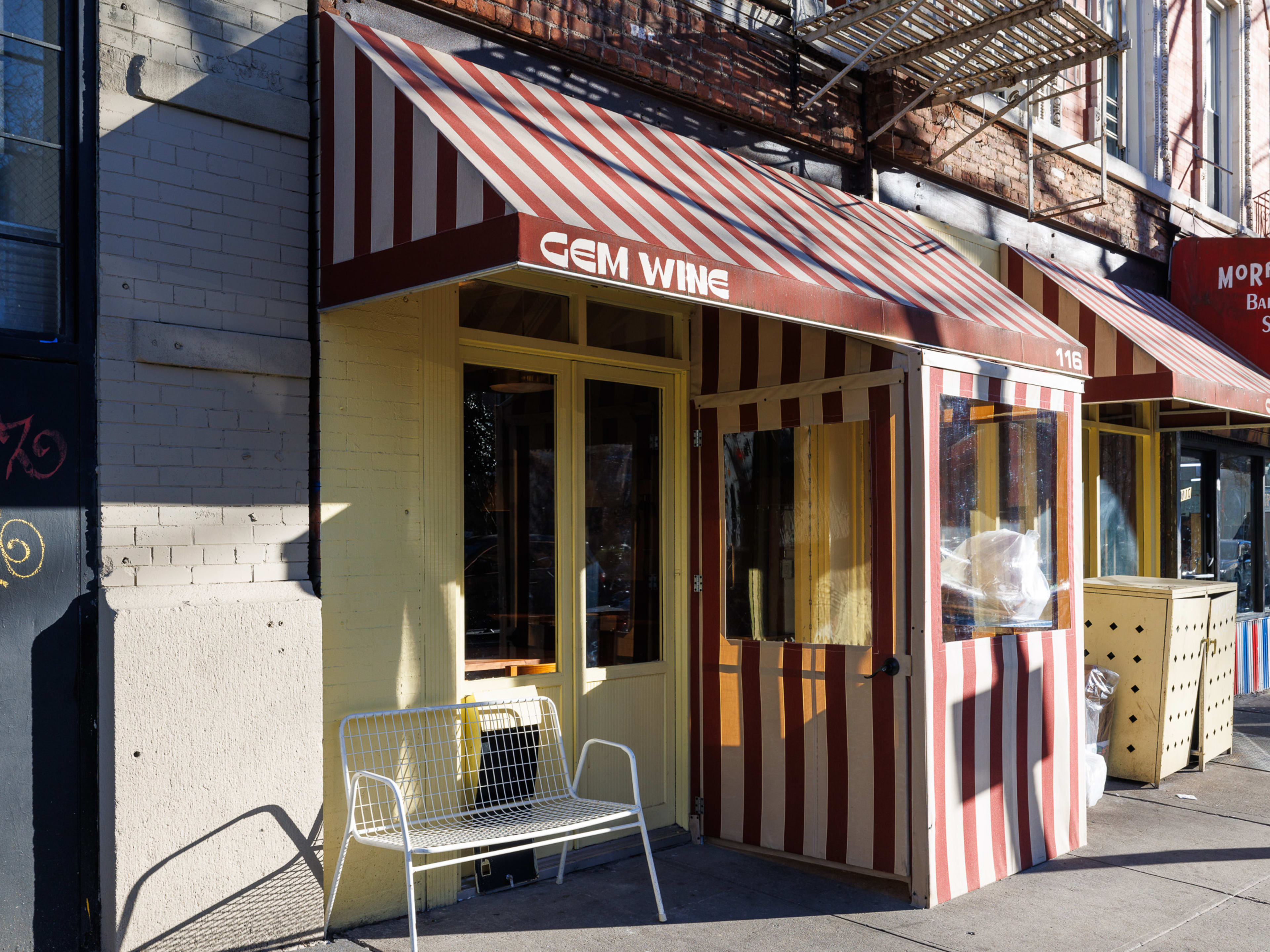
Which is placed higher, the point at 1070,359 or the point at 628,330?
the point at 628,330

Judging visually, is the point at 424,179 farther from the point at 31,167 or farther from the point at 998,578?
the point at 998,578

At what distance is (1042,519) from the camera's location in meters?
5.98

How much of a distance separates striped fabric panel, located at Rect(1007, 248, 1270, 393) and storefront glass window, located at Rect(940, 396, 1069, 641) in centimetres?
177

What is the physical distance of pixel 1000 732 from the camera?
5.42 meters

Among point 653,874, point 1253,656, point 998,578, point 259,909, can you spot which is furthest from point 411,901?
point 1253,656

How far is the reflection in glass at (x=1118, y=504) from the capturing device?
374 inches

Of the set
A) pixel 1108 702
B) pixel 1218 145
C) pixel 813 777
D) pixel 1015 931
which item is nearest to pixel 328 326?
pixel 813 777

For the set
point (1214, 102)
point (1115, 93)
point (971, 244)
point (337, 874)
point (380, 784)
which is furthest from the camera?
point (1214, 102)

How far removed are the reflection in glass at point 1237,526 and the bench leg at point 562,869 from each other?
8787mm

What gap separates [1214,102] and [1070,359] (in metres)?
8.01

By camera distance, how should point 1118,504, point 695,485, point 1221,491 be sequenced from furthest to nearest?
1. point 1221,491
2. point 1118,504
3. point 695,485

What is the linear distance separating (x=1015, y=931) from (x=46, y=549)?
13.2 ft

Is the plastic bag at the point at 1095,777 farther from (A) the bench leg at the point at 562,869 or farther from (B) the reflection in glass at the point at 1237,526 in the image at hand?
(B) the reflection in glass at the point at 1237,526

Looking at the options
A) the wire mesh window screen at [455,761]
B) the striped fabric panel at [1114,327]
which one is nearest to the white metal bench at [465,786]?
the wire mesh window screen at [455,761]
